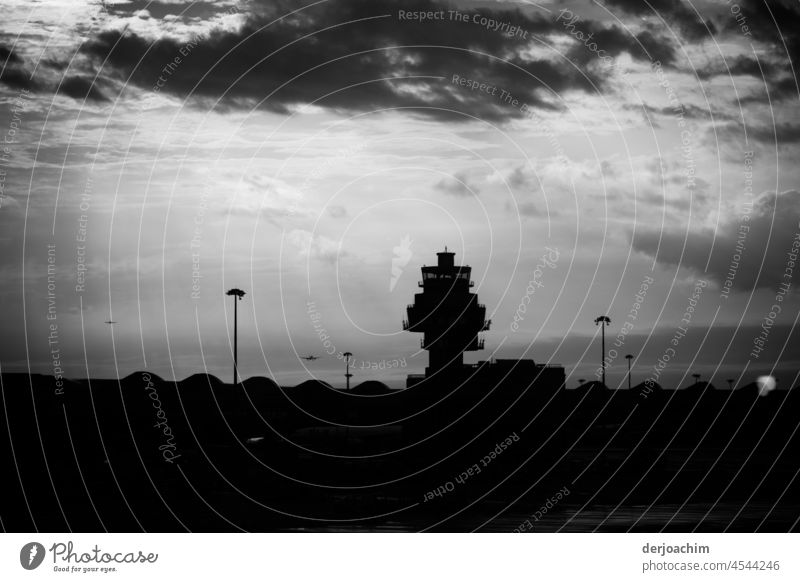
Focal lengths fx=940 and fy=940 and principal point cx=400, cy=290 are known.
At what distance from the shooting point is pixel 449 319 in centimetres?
9419

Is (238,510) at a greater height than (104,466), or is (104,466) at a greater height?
(238,510)

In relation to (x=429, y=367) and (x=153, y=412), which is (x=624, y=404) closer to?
(x=429, y=367)

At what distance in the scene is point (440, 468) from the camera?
5997 centimetres

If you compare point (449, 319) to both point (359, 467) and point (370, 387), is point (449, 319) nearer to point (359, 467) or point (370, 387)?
point (370, 387)

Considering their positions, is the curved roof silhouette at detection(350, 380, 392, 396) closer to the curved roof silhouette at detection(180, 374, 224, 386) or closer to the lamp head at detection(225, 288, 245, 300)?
the curved roof silhouette at detection(180, 374, 224, 386)

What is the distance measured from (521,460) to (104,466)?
30.4 m

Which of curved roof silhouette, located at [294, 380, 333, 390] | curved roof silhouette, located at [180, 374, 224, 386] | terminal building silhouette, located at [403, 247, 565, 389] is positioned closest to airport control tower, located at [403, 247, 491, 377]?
terminal building silhouette, located at [403, 247, 565, 389]

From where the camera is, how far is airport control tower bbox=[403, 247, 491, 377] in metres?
92.6
